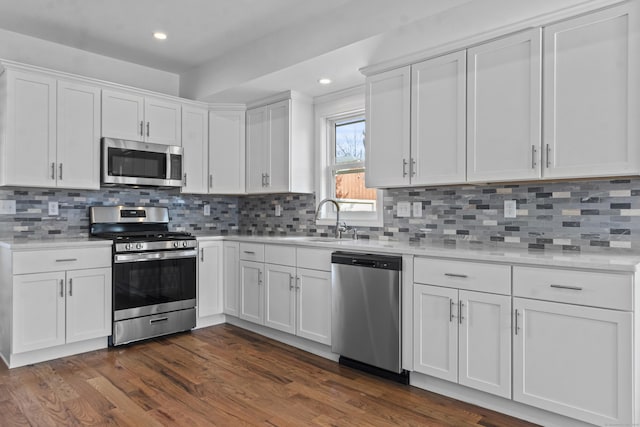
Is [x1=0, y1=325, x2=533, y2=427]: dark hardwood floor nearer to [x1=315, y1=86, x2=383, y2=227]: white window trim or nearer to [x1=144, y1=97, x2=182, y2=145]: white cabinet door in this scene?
[x1=315, y1=86, x2=383, y2=227]: white window trim

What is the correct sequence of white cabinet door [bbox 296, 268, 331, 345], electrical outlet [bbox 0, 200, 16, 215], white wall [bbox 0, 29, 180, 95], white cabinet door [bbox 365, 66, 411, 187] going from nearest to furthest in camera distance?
white cabinet door [bbox 365, 66, 411, 187] < white cabinet door [bbox 296, 268, 331, 345] < electrical outlet [bbox 0, 200, 16, 215] < white wall [bbox 0, 29, 180, 95]

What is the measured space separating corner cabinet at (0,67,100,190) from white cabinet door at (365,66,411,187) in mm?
2399

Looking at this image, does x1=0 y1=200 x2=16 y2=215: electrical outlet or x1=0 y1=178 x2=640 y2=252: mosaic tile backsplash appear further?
x1=0 y1=200 x2=16 y2=215: electrical outlet

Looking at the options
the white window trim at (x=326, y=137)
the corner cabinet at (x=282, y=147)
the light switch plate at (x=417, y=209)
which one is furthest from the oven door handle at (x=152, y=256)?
the light switch plate at (x=417, y=209)

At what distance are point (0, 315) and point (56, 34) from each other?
2.39 meters

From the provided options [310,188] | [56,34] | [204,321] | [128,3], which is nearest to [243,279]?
[204,321]

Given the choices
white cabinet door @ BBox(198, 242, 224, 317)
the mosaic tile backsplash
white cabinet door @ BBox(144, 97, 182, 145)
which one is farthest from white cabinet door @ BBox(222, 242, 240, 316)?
white cabinet door @ BBox(144, 97, 182, 145)

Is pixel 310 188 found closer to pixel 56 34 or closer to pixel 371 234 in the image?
pixel 371 234

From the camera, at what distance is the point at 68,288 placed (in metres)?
3.28

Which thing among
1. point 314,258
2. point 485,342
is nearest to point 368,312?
point 314,258

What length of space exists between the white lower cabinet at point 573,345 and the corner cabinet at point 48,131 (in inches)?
137

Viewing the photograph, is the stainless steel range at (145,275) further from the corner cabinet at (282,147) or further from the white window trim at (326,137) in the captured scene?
the white window trim at (326,137)

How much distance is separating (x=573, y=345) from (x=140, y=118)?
3.83 metres

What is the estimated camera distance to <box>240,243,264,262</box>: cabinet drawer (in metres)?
3.82
